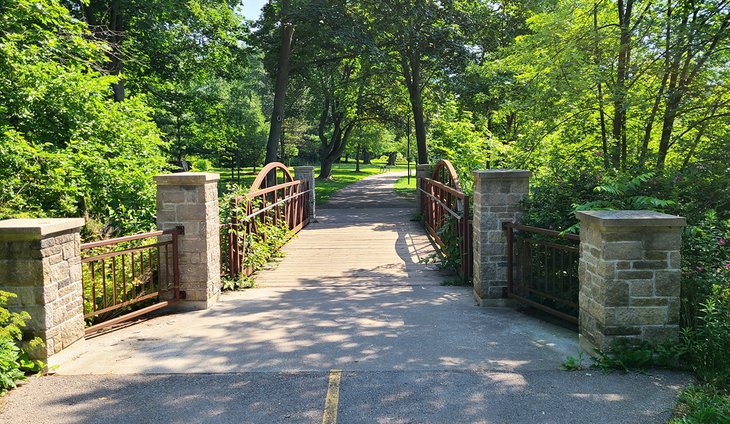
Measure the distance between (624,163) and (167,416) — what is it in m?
6.88

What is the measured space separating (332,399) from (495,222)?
3323 mm

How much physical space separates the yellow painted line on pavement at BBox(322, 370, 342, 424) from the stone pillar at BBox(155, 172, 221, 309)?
2.62 metres

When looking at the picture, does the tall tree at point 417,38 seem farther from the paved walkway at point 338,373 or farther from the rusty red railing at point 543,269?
the paved walkway at point 338,373

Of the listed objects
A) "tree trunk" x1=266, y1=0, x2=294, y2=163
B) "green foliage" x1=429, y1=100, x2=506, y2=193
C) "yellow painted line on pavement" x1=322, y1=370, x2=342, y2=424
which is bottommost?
"yellow painted line on pavement" x1=322, y1=370, x2=342, y2=424

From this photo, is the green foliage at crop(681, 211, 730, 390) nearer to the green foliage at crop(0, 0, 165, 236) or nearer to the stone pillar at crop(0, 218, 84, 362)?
the stone pillar at crop(0, 218, 84, 362)

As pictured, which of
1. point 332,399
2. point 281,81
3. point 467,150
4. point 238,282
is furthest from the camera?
point 281,81

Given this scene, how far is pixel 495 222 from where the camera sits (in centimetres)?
629

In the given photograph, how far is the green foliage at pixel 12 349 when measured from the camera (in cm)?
383

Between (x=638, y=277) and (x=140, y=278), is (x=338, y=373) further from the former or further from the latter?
(x=140, y=278)

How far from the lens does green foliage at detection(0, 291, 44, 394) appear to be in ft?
12.6

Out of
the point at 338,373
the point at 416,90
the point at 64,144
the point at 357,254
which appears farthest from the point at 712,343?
the point at 416,90

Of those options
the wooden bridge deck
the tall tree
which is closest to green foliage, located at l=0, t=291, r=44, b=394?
the wooden bridge deck

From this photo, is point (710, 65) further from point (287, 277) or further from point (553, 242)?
point (287, 277)

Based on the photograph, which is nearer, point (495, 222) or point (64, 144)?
point (495, 222)
